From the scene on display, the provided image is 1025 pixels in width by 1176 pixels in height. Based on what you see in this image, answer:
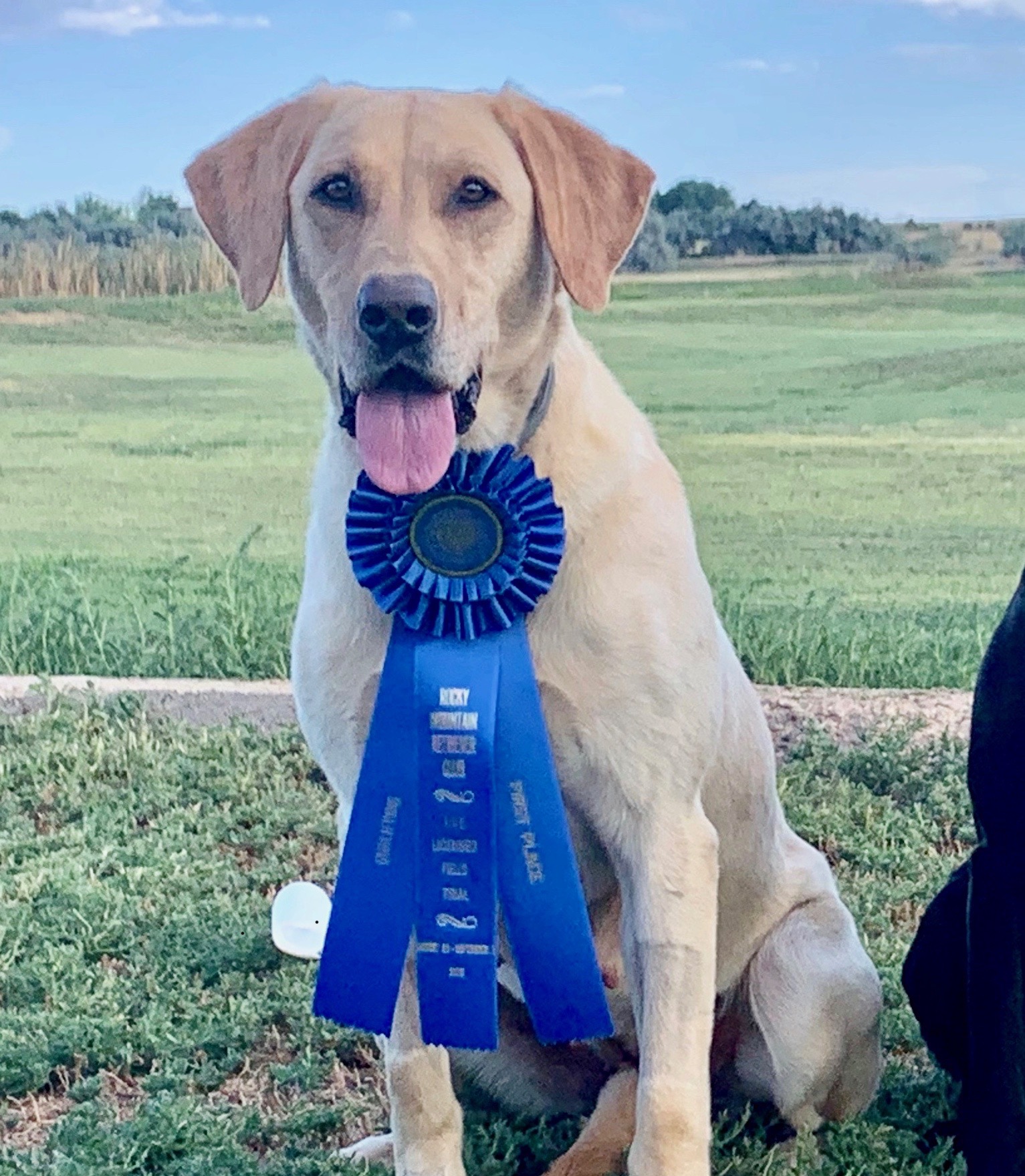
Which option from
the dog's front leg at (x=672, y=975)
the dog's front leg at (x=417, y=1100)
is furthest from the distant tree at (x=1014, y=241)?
the dog's front leg at (x=417, y=1100)

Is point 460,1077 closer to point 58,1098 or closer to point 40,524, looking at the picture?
point 58,1098

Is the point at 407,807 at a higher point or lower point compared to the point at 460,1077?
higher

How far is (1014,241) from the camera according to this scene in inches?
180

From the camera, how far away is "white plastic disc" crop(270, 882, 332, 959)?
302cm

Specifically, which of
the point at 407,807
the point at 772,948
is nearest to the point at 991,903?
the point at 772,948

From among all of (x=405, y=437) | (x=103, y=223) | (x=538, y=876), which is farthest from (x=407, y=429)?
(x=103, y=223)

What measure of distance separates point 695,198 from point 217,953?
2.65 meters

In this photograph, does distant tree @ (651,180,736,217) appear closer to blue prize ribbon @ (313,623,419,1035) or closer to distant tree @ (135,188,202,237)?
distant tree @ (135,188,202,237)

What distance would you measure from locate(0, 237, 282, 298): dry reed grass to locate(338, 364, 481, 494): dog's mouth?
2.82 meters

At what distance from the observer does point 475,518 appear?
2139 millimetres

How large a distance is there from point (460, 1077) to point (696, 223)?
291 centimetres

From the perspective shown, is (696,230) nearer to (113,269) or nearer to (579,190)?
(113,269)

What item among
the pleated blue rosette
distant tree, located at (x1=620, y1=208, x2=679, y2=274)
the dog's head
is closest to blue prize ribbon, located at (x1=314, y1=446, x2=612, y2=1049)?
the pleated blue rosette

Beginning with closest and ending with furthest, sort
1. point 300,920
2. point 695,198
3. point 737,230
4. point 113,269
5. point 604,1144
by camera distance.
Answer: point 604,1144 < point 300,920 < point 695,198 < point 737,230 < point 113,269
